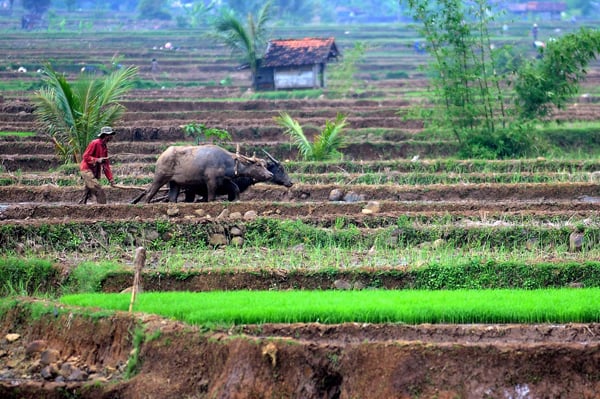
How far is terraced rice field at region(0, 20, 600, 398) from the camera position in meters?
9.12

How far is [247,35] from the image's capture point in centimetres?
3434

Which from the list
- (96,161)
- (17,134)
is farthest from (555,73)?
(17,134)

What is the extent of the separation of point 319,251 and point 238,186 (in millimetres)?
3915

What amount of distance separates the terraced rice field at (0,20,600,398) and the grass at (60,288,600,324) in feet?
0.84

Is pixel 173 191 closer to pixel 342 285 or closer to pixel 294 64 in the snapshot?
pixel 342 285

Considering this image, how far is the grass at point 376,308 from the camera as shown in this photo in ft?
32.4

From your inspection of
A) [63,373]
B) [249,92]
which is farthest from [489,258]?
[249,92]

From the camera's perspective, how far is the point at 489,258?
12.5 m

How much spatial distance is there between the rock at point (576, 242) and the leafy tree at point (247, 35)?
69.0ft

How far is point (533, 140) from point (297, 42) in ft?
52.4

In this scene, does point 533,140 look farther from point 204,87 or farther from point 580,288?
point 204,87

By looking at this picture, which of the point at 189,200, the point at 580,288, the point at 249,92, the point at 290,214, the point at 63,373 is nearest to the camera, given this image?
the point at 63,373

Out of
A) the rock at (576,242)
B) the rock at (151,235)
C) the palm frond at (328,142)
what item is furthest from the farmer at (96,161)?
the rock at (576,242)

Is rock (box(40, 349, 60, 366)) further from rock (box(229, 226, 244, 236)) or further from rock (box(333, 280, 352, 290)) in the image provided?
rock (box(229, 226, 244, 236))
